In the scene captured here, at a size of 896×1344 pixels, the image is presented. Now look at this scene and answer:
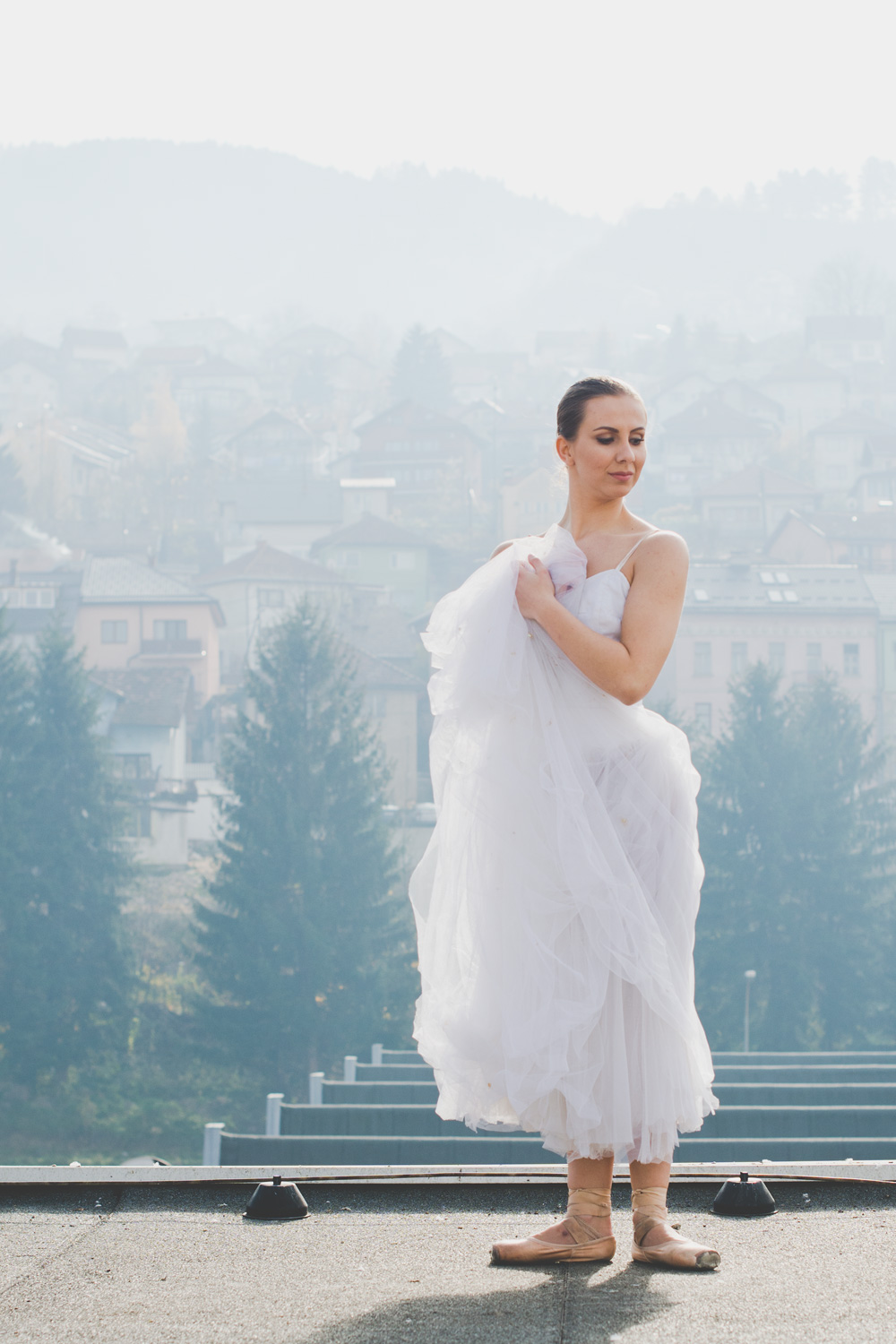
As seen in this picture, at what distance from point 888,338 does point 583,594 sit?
11062 centimetres

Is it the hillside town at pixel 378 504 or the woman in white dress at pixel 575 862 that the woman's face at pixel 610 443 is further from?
the hillside town at pixel 378 504

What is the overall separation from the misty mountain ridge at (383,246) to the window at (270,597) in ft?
241

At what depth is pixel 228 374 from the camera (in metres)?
104

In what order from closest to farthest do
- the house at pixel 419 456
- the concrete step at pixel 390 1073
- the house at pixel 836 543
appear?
1. the concrete step at pixel 390 1073
2. the house at pixel 836 543
3. the house at pixel 419 456

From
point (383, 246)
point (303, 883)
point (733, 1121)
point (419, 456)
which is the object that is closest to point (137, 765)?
point (303, 883)

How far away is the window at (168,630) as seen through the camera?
56.0m

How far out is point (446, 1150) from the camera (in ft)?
40.1

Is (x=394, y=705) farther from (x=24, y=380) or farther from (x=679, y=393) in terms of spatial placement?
(x=24, y=380)

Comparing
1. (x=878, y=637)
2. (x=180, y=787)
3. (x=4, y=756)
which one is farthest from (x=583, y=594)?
(x=878, y=637)

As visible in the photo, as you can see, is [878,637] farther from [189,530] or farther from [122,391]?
[122,391]

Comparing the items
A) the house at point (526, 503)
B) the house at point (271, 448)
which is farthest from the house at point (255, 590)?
the house at point (271, 448)

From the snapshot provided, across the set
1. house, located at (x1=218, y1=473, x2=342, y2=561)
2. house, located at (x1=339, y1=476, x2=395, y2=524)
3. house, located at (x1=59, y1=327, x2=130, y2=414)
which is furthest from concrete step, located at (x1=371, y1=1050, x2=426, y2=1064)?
house, located at (x1=59, y1=327, x2=130, y2=414)

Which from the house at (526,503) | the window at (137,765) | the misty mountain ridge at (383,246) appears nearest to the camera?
the window at (137,765)

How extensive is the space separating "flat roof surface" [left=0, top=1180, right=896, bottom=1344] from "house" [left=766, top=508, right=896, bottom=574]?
64.8m
